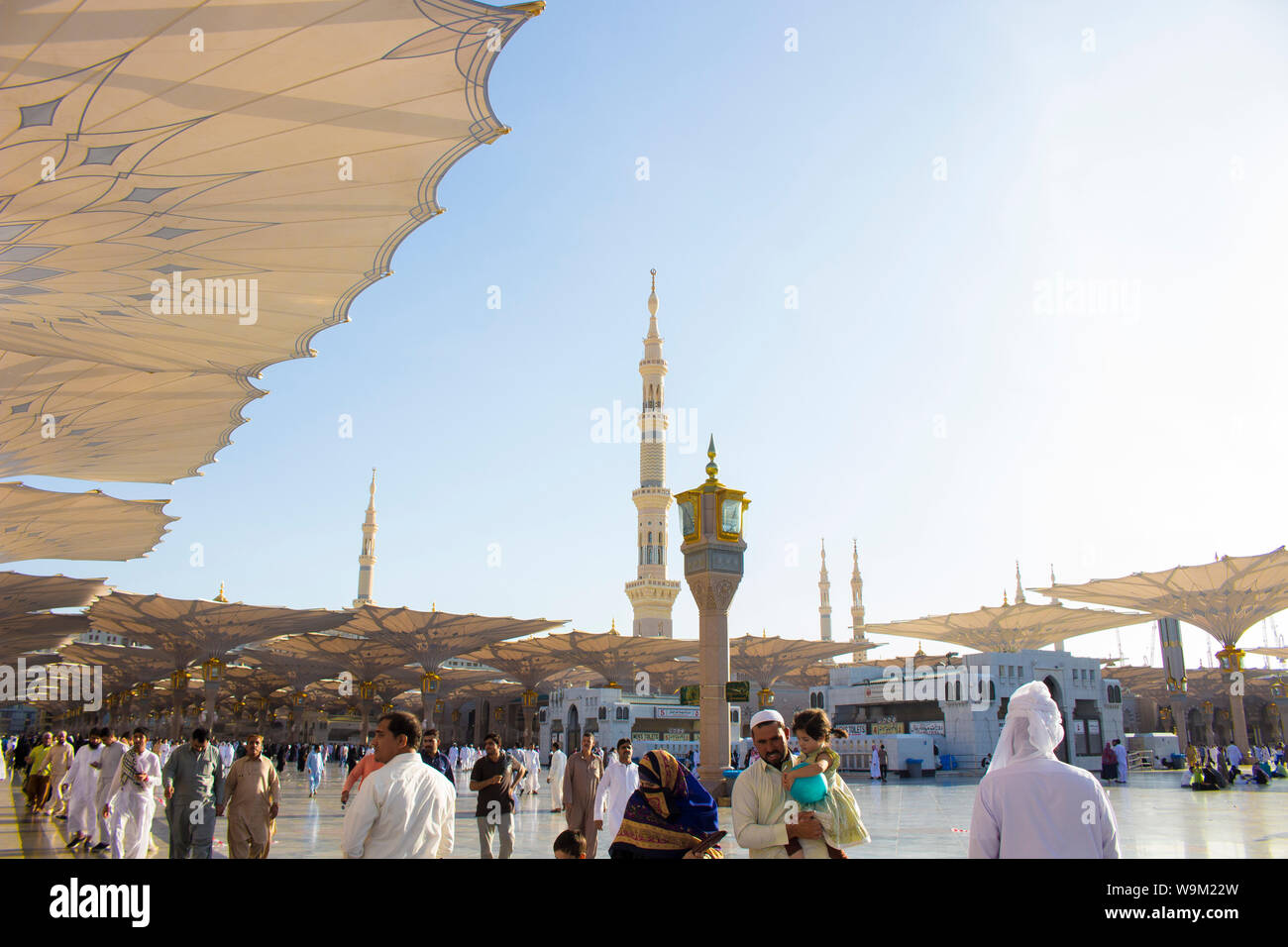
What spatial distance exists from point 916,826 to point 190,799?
33.2 feet

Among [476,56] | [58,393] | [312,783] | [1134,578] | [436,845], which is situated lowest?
[312,783]

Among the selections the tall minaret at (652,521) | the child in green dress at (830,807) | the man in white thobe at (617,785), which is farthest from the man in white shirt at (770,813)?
the tall minaret at (652,521)

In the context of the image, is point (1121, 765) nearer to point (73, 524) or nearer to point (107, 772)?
point (107, 772)

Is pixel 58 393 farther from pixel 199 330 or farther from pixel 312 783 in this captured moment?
pixel 312 783

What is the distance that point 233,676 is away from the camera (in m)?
57.7

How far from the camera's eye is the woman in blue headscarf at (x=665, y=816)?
3.50 m

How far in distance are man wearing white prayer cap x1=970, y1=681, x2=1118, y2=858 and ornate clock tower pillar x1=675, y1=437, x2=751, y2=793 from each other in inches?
589

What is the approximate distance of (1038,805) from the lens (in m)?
2.83

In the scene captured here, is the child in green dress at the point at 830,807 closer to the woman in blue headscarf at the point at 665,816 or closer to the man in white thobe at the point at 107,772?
the woman in blue headscarf at the point at 665,816

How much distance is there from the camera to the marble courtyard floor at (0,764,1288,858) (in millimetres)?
10164

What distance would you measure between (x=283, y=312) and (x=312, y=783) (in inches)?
582

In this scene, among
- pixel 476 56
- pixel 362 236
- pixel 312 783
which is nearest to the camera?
pixel 476 56

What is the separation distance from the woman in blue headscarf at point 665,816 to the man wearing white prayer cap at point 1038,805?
40.7 inches
